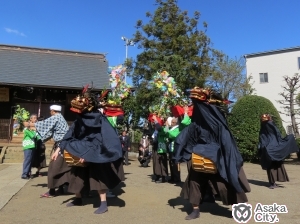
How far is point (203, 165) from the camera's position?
179 inches

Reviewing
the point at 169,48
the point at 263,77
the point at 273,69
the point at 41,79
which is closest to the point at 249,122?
the point at 169,48

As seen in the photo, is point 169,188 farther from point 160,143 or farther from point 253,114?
point 253,114

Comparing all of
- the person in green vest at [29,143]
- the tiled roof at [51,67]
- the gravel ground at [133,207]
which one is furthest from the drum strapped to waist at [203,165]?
the tiled roof at [51,67]

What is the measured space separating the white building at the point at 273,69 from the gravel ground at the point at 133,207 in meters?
25.4

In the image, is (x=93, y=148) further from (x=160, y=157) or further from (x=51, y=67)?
(x=51, y=67)

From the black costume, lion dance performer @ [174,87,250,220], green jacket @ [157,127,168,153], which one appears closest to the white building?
green jacket @ [157,127,168,153]

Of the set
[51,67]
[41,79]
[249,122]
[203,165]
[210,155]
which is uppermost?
[51,67]

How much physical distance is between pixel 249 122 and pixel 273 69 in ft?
63.0

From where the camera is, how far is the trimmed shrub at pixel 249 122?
551 inches

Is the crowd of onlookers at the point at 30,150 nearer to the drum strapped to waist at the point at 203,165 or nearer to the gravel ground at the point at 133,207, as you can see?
the gravel ground at the point at 133,207

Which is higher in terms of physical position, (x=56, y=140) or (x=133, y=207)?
(x=56, y=140)

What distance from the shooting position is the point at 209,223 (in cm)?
446

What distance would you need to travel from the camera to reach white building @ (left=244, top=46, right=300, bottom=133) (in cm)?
3017

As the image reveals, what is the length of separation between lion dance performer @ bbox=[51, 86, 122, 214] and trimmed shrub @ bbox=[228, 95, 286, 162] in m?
9.53
